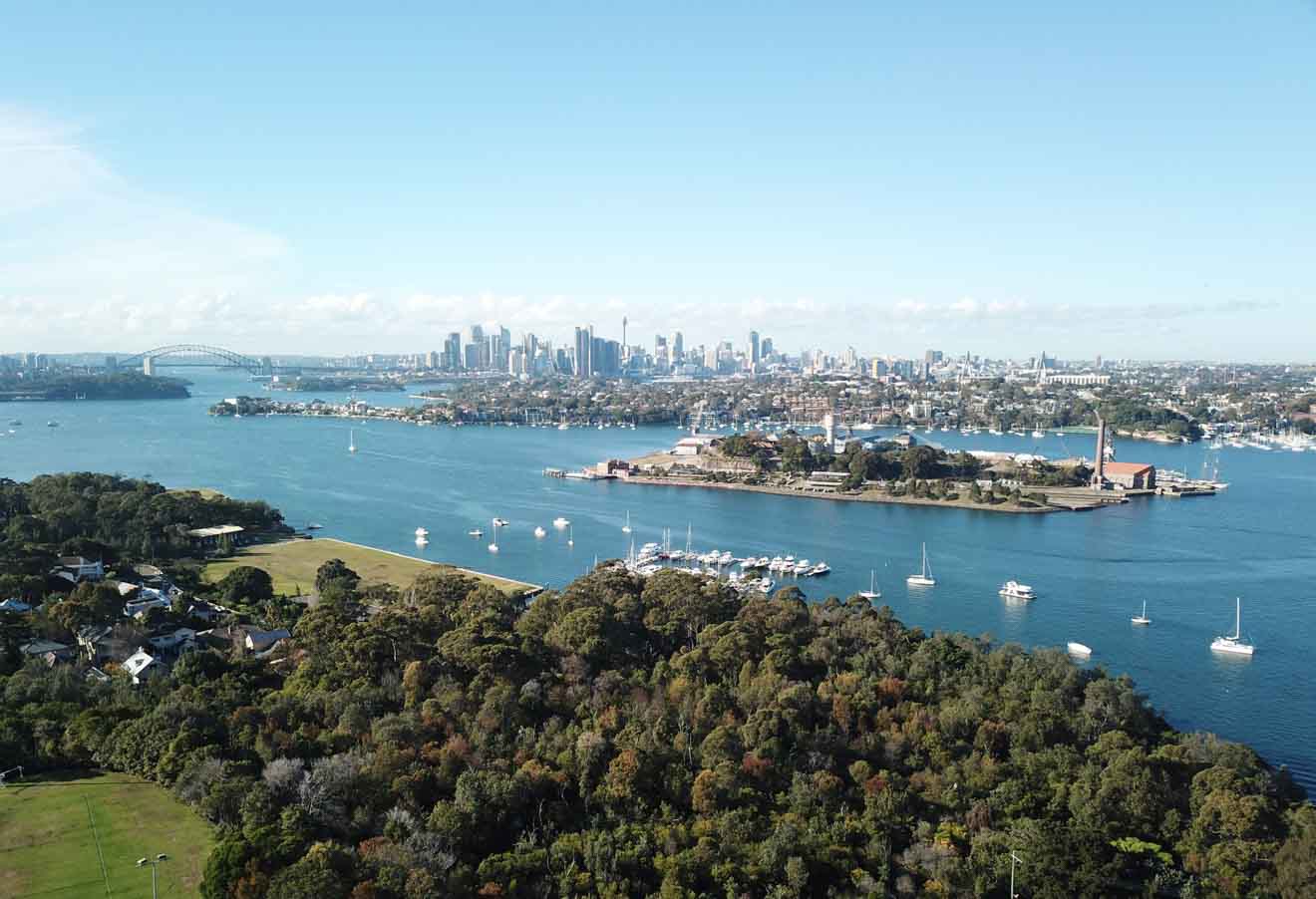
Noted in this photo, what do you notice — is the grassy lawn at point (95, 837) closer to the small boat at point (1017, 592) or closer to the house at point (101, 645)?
the house at point (101, 645)

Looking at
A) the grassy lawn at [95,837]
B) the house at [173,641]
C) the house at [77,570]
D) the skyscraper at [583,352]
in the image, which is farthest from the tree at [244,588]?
the skyscraper at [583,352]

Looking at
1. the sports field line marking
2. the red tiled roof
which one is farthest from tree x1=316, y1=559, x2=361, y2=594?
the red tiled roof

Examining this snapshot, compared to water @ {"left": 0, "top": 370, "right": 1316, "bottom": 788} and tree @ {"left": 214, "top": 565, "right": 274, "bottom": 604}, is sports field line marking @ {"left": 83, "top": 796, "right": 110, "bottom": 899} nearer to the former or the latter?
tree @ {"left": 214, "top": 565, "right": 274, "bottom": 604}

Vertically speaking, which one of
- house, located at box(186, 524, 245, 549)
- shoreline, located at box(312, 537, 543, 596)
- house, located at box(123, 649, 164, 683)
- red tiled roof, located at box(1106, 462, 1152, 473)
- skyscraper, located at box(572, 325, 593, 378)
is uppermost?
skyscraper, located at box(572, 325, 593, 378)

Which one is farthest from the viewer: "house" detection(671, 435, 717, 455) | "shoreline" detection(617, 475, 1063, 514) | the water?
"house" detection(671, 435, 717, 455)

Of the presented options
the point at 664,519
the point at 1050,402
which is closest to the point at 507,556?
the point at 664,519

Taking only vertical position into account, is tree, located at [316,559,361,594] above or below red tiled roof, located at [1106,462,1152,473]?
below

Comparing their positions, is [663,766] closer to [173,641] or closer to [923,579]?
[173,641]
